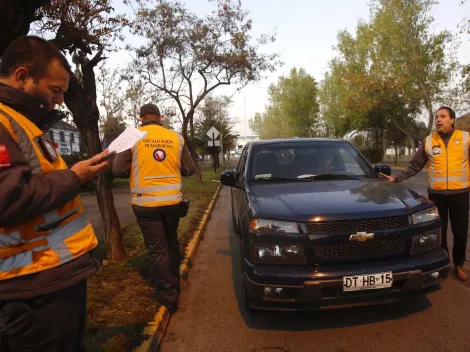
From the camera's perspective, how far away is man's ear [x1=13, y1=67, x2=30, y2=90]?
159 centimetres

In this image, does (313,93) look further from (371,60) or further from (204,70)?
(204,70)

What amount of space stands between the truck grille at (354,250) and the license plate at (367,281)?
0.17 metres

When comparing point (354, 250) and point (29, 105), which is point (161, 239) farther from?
point (29, 105)

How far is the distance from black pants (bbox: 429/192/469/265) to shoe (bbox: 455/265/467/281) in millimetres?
54

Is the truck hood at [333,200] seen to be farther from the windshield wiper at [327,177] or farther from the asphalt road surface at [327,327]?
the asphalt road surface at [327,327]

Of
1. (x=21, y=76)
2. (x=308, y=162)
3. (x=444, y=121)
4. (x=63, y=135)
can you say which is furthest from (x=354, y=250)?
(x=63, y=135)

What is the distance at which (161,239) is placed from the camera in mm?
3699

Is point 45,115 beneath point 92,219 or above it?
above

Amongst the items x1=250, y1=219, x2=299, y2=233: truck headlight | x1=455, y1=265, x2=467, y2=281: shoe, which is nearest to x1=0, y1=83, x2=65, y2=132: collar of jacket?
x1=250, y1=219, x2=299, y2=233: truck headlight

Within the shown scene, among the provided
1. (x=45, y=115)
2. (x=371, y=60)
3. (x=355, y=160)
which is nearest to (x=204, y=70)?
(x=355, y=160)

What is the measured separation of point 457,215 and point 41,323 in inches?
169

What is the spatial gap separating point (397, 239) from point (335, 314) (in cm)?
98

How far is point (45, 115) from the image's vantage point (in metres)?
1.69

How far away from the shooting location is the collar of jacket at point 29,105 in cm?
155
